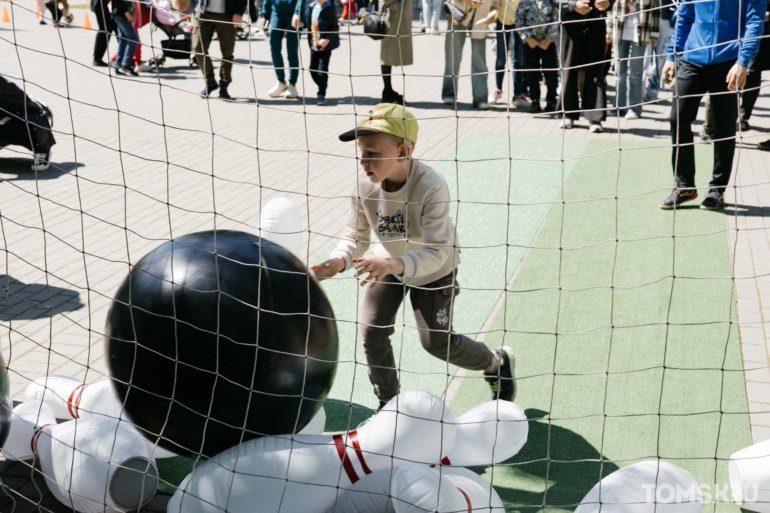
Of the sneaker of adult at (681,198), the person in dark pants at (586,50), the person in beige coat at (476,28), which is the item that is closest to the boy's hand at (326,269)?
the sneaker of adult at (681,198)

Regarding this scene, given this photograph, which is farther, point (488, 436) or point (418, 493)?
point (488, 436)

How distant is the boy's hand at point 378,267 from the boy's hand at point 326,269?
206mm

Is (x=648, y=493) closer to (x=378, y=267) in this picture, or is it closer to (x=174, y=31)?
(x=378, y=267)

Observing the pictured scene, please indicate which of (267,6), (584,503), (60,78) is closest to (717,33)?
(584,503)

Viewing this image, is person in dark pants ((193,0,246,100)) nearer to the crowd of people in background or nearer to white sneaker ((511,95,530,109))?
the crowd of people in background

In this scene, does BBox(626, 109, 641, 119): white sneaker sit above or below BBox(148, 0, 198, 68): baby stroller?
below

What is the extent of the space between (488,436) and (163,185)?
208 inches

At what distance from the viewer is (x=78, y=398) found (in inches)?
139

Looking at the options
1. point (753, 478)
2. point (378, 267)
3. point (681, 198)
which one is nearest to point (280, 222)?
point (378, 267)

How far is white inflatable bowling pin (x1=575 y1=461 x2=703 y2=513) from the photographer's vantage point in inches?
106

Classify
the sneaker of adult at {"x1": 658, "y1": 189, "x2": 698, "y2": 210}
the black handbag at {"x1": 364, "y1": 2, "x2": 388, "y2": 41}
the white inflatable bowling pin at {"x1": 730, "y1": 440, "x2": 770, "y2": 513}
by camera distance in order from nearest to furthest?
the white inflatable bowling pin at {"x1": 730, "y1": 440, "x2": 770, "y2": 513} → the sneaker of adult at {"x1": 658, "y1": 189, "x2": 698, "y2": 210} → the black handbag at {"x1": 364, "y1": 2, "x2": 388, "y2": 41}

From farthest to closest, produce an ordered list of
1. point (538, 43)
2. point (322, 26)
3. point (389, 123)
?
point (322, 26) → point (538, 43) → point (389, 123)

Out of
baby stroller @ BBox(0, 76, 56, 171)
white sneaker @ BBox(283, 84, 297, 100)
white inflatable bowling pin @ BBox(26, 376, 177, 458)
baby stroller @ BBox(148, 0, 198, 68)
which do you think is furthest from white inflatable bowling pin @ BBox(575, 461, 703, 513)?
baby stroller @ BBox(148, 0, 198, 68)

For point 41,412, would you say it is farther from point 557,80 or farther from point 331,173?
point 557,80
